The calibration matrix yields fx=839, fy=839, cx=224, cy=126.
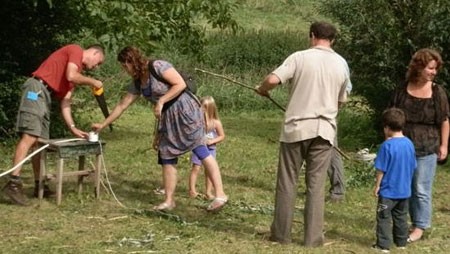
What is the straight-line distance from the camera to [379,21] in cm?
1261

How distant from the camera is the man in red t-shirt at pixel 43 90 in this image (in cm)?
815

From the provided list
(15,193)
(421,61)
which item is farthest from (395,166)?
(15,193)

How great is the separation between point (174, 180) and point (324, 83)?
208 centimetres

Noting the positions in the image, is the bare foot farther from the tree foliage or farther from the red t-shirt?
the tree foliage

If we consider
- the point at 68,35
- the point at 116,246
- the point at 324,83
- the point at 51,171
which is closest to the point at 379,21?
the point at 68,35

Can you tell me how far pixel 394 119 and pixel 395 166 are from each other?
385mm

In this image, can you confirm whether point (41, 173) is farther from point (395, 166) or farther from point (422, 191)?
point (422, 191)

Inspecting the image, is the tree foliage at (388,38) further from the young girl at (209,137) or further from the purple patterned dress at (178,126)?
the purple patterned dress at (178,126)

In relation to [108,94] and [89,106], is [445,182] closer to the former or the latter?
[89,106]

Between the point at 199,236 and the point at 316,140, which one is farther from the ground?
the point at 316,140

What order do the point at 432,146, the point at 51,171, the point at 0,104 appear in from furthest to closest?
the point at 0,104
the point at 51,171
the point at 432,146

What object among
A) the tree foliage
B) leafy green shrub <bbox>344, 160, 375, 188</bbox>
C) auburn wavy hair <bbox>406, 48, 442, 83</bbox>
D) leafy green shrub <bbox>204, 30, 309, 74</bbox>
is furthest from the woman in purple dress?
leafy green shrub <bbox>204, 30, 309, 74</bbox>

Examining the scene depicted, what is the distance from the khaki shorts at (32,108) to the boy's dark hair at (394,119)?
3366 mm

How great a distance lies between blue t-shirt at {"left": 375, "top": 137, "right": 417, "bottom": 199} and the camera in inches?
269
